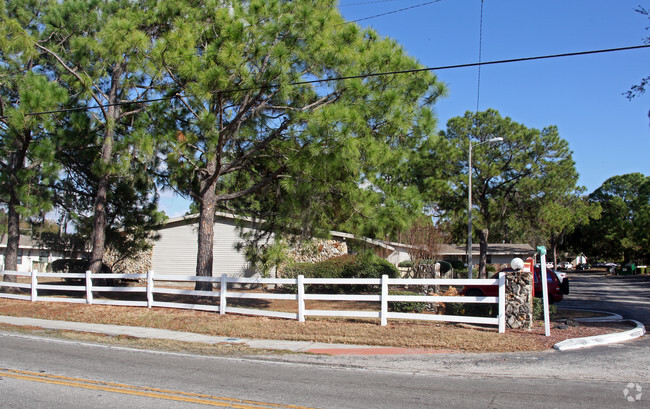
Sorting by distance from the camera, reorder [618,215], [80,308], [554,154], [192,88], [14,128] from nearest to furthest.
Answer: [192,88] < [80,308] < [14,128] < [554,154] < [618,215]

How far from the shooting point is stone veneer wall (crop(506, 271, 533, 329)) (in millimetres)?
11562

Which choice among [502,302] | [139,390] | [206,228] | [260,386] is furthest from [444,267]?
[139,390]

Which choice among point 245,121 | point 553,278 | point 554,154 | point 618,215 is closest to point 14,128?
point 245,121

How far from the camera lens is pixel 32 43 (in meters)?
16.2

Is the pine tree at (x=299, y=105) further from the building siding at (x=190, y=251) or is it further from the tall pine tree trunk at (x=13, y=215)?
the building siding at (x=190, y=251)

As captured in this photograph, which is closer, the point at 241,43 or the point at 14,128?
the point at 241,43

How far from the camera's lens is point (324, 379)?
7.92 meters

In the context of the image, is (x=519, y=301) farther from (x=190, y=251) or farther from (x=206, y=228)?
(x=190, y=251)

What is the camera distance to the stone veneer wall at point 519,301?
1156 centimetres

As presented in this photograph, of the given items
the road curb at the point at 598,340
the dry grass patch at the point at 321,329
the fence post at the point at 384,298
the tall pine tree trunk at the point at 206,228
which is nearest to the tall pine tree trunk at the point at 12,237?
the dry grass patch at the point at 321,329

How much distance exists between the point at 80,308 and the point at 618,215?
78129 millimetres

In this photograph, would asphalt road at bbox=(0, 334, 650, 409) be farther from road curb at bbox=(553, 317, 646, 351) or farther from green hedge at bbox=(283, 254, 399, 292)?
green hedge at bbox=(283, 254, 399, 292)

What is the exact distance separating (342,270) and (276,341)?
38.1ft

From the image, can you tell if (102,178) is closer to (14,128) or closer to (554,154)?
(14,128)
